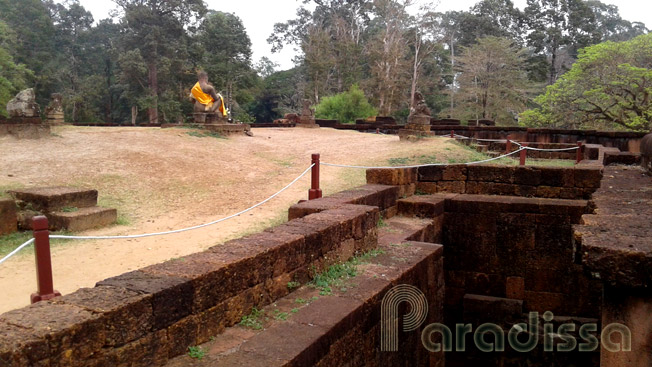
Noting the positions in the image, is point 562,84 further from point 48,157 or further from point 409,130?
point 48,157

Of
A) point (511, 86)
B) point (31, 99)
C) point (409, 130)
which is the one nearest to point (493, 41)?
point (511, 86)

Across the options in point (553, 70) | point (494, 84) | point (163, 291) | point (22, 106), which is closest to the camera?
point (163, 291)

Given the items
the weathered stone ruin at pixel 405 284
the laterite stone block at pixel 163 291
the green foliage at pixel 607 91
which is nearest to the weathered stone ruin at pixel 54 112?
the weathered stone ruin at pixel 405 284

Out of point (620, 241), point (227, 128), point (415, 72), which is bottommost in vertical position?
point (620, 241)

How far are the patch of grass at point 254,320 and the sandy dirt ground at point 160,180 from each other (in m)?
1.95

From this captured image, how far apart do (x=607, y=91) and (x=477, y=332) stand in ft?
53.6

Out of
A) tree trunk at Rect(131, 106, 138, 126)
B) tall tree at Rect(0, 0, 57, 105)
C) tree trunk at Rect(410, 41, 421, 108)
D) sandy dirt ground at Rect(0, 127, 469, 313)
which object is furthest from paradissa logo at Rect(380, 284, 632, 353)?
tall tree at Rect(0, 0, 57, 105)

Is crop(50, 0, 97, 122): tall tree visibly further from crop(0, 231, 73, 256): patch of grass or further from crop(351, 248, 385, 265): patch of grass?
crop(351, 248, 385, 265): patch of grass

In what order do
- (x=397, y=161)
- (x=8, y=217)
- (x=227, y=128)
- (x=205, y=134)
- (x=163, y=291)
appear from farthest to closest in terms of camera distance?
1. (x=227, y=128)
2. (x=205, y=134)
3. (x=397, y=161)
4. (x=8, y=217)
5. (x=163, y=291)

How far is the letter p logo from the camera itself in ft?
13.9

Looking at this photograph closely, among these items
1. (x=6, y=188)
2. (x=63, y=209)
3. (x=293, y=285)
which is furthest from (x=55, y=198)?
(x=293, y=285)

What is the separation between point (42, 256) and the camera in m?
3.54

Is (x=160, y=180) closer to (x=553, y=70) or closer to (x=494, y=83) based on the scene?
(x=494, y=83)

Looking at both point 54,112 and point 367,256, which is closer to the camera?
point 367,256
